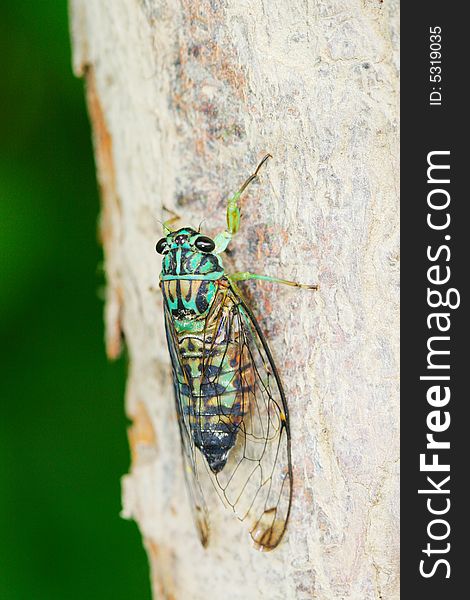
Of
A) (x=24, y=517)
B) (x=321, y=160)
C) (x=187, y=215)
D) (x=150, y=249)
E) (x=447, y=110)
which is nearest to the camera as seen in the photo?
(x=447, y=110)

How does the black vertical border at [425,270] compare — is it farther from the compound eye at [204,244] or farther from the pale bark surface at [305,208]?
the compound eye at [204,244]

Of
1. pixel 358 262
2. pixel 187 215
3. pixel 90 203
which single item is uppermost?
→ pixel 90 203

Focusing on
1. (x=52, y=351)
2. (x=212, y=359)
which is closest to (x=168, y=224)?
(x=212, y=359)

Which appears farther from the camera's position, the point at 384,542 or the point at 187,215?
the point at 187,215

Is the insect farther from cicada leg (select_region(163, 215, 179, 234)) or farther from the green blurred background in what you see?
the green blurred background

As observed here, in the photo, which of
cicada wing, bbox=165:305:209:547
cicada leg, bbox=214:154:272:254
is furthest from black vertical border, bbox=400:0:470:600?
cicada wing, bbox=165:305:209:547

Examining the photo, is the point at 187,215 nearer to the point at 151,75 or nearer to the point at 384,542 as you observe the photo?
the point at 151,75

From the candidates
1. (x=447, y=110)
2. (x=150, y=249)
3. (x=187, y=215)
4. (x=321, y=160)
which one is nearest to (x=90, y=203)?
(x=150, y=249)
